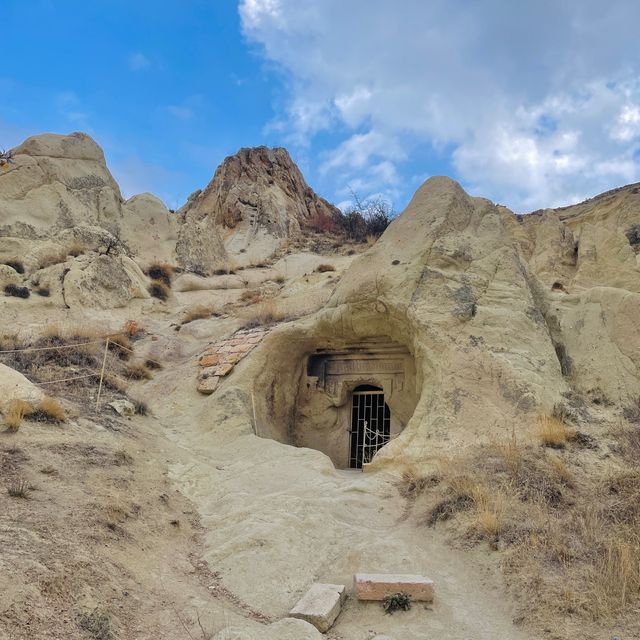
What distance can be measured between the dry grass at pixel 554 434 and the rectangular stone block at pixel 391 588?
2.79 meters

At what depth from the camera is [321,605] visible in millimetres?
4043

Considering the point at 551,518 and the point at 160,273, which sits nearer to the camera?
the point at 551,518

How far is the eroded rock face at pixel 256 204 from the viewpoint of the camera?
24.5 metres

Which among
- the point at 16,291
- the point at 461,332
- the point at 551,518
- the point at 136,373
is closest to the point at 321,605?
the point at 551,518

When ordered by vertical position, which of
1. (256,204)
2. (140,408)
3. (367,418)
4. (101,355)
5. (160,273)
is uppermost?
(256,204)

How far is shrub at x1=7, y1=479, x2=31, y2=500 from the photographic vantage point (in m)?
4.61

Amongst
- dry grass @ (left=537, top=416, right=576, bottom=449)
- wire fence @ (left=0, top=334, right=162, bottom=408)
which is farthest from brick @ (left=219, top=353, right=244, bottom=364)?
dry grass @ (left=537, top=416, right=576, bottom=449)

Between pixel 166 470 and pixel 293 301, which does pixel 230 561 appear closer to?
pixel 166 470

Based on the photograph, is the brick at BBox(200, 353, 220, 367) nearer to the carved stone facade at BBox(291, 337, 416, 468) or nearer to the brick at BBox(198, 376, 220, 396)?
the brick at BBox(198, 376, 220, 396)

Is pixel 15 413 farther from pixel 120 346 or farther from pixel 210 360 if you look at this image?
pixel 120 346

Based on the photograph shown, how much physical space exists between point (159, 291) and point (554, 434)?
12.0 meters

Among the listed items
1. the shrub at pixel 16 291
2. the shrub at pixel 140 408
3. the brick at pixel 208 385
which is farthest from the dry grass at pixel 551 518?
the shrub at pixel 16 291

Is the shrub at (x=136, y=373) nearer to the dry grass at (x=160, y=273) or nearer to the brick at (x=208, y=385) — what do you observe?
the brick at (x=208, y=385)

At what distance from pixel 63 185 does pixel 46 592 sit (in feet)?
59.5
